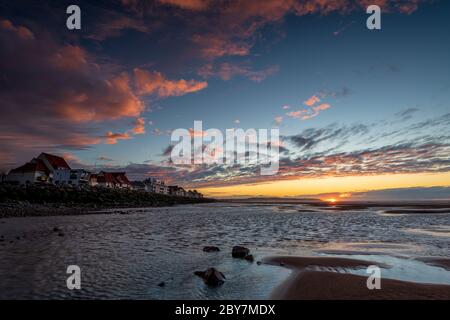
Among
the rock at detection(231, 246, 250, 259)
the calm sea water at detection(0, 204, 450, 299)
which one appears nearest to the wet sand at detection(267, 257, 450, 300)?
the calm sea water at detection(0, 204, 450, 299)

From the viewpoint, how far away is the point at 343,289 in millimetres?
8477

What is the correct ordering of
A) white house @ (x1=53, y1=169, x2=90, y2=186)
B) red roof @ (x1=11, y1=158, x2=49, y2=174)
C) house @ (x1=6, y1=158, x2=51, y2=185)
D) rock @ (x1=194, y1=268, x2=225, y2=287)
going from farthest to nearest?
white house @ (x1=53, y1=169, x2=90, y2=186) < red roof @ (x1=11, y1=158, x2=49, y2=174) < house @ (x1=6, y1=158, x2=51, y2=185) < rock @ (x1=194, y1=268, x2=225, y2=287)

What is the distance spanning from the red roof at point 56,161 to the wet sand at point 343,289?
10746 centimetres

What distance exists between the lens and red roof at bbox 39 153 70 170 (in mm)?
98812

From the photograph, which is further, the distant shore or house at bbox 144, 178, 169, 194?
house at bbox 144, 178, 169, 194

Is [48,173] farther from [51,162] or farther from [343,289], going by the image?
[343,289]

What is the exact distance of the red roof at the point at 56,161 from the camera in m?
98.8

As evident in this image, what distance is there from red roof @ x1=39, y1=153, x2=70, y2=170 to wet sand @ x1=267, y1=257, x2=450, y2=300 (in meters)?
107

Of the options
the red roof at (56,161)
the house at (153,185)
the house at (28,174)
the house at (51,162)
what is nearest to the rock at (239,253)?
the house at (28,174)

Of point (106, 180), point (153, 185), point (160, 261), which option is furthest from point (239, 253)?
point (153, 185)

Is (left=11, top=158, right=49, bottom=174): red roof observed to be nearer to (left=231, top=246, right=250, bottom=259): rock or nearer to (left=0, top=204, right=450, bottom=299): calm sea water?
(left=0, top=204, right=450, bottom=299): calm sea water

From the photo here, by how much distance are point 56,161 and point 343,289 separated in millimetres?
112353
